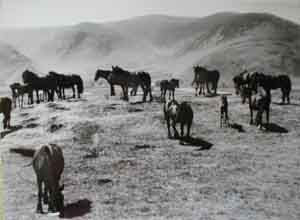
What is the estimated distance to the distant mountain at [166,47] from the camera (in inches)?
1072

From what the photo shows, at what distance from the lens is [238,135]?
11.2 meters

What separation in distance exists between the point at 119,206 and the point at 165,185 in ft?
3.77

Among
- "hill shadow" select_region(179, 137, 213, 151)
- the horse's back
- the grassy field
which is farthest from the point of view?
the horse's back

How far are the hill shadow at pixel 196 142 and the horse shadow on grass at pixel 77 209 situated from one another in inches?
144

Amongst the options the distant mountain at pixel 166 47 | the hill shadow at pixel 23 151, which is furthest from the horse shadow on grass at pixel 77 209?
the distant mountain at pixel 166 47

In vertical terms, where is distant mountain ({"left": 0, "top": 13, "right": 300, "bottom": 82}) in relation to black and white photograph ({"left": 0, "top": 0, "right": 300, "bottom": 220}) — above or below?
above

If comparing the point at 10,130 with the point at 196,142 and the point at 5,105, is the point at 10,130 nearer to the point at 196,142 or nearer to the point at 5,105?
the point at 5,105

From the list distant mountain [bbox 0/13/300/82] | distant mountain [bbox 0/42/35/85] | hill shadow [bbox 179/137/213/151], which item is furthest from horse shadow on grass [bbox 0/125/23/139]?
distant mountain [bbox 0/13/300/82]

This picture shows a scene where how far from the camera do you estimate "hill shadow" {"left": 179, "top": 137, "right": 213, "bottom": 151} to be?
10.5m

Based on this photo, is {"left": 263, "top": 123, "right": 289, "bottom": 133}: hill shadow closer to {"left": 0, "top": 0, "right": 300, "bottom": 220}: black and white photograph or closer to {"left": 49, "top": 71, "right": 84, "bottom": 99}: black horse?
{"left": 0, "top": 0, "right": 300, "bottom": 220}: black and white photograph

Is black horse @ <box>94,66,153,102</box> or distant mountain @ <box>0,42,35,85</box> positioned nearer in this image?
black horse @ <box>94,66,153,102</box>

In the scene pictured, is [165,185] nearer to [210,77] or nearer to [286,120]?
[286,120]

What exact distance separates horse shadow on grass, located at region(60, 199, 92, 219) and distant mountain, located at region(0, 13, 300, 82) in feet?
55.9

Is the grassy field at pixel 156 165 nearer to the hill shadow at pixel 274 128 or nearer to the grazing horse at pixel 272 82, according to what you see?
the hill shadow at pixel 274 128
